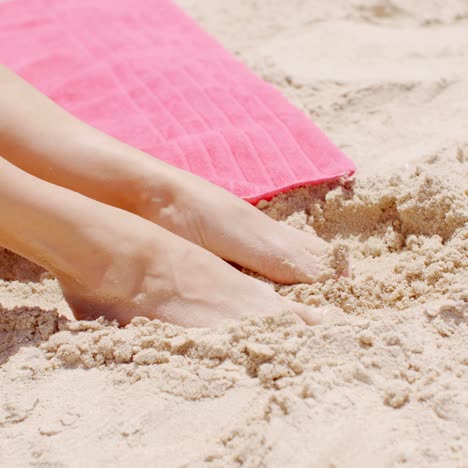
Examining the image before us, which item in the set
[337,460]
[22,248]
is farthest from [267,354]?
[22,248]

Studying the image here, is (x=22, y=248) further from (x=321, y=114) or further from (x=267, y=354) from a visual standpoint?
(x=321, y=114)

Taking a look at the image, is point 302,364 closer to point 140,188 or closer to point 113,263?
point 113,263

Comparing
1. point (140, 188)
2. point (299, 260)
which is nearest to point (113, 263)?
point (140, 188)

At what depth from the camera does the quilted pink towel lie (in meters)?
1.60

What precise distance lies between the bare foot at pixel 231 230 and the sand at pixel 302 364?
56 mm

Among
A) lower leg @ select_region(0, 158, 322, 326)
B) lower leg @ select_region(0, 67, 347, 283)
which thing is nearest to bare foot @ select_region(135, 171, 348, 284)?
lower leg @ select_region(0, 67, 347, 283)

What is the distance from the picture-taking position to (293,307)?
1246 millimetres

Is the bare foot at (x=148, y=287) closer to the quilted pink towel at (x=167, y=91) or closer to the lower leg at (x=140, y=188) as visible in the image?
the lower leg at (x=140, y=188)

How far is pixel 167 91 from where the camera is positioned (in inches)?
70.7

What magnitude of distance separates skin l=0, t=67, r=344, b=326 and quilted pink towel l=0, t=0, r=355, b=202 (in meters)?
0.16

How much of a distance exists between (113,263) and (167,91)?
2.28 feet

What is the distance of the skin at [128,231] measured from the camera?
1.21 meters

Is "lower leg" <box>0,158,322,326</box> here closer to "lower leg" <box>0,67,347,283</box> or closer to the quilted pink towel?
"lower leg" <box>0,67,347,283</box>

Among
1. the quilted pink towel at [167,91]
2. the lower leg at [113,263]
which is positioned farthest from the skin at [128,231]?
the quilted pink towel at [167,91]
